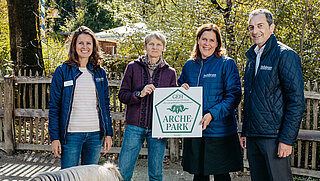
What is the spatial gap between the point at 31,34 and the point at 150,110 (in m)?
5.05

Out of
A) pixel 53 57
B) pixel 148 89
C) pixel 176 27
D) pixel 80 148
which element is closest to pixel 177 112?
pixel 148 89

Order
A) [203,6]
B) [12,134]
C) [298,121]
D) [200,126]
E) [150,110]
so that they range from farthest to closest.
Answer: [203,6] → [12,134] → [150,110] → [200,126] → [298,121]

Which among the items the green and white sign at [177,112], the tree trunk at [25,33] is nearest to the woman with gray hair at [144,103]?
the green and white sign at [177,112]

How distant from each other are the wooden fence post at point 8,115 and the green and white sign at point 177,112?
4265 mm

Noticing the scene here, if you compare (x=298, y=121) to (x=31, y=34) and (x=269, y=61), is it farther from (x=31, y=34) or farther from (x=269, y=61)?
(x=31, y=34)

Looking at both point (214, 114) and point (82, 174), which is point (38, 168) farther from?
point (214, 114)

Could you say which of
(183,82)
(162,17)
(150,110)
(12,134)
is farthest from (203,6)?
(12,134)

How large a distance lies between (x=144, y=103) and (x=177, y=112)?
0.39 metres

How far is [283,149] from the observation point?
9.23 ft

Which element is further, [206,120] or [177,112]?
[177,112]

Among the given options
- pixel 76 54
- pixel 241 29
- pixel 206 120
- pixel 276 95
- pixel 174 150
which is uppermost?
pixel 241 29

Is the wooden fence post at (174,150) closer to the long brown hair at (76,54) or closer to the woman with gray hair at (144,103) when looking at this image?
the woman with gray hair at (144,103)

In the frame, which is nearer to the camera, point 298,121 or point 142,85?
point 298,121

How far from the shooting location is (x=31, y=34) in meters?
7.05
